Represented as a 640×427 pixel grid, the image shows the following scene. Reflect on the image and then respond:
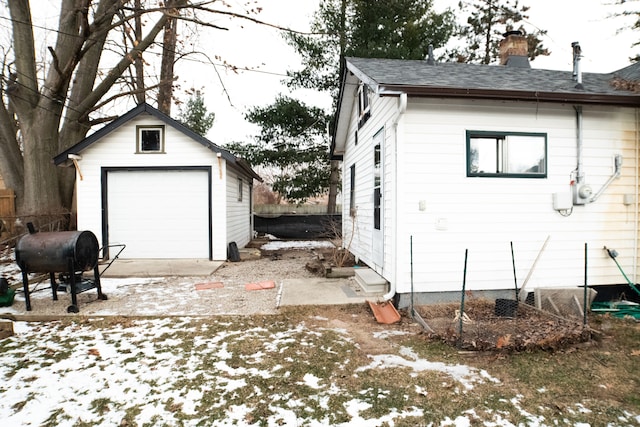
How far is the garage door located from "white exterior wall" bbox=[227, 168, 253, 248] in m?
0.82

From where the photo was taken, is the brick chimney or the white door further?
the brick chimney

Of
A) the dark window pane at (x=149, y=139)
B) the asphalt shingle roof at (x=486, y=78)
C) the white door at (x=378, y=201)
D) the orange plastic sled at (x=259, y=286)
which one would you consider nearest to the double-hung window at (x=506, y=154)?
the asphalt shingle roof at (x=486, y=78)

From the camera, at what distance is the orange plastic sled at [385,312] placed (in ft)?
14.8

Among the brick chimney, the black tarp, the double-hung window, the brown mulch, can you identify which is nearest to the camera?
the brown mulch

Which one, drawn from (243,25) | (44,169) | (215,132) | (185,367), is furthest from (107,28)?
(215,132)

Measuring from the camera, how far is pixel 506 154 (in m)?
5.13

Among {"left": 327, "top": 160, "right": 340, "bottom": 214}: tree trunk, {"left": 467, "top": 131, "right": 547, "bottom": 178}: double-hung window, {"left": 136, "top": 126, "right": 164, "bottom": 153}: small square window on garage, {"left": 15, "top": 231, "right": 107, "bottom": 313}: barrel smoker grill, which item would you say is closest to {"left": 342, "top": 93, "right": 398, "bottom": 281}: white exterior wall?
{"left": 467, "top": 131, "right": 547, "bottom": 178}: double-hung window

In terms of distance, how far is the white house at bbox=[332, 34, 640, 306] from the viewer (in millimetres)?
4926

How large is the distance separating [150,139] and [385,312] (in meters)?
7.70

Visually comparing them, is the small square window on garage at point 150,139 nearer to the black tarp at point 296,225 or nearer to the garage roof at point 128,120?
the garage roof at point 128,120

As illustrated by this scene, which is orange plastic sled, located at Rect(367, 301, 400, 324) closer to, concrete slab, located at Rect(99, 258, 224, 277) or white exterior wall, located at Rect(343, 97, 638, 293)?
white exterior wall, located at Rect(343, 97, 638, 293)

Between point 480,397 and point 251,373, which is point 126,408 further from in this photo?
point 480,397

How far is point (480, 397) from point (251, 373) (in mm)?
1949

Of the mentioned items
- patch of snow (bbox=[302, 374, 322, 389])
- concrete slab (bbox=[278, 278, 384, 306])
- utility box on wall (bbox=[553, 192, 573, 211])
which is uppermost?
utility box on wall (bbox=[553, 192, 573, 211])
